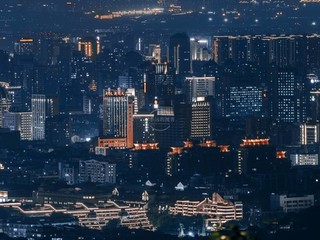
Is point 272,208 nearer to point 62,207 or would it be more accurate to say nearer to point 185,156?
point 62,207

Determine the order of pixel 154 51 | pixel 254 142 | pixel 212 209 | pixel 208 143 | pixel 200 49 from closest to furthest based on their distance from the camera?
pixel 212 209 → pixel 254 142 → pixel 208 143 → pixel 200 49 → pixel 154 51

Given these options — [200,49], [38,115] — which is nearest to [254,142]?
[38,115]

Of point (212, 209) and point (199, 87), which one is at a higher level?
point (199, 87)

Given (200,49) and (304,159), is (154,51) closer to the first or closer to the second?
(200,49)

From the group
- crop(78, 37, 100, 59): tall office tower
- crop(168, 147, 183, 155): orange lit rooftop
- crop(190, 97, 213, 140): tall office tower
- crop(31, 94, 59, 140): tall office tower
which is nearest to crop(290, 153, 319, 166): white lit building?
crop(168, 147, 183, 155): orange lit rooftop

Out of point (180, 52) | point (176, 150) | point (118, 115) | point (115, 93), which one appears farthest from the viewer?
point (180, 52)

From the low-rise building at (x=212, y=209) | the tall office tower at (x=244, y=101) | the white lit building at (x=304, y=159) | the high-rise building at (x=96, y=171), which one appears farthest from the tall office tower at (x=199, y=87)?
the low-rise building at (x=212, y=209)
